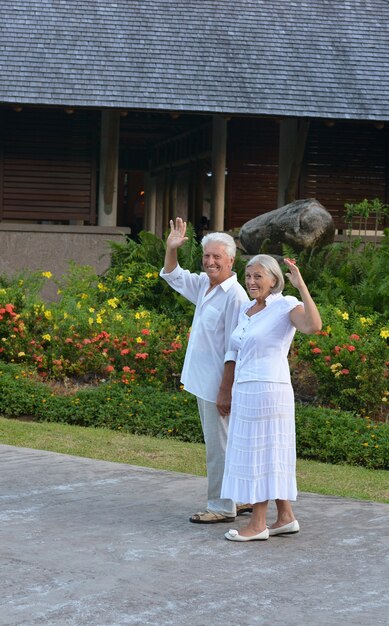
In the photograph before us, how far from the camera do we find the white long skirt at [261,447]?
6.18 meters

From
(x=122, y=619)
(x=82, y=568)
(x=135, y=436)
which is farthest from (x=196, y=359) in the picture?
(x=135, y=436)

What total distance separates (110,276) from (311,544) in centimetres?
994

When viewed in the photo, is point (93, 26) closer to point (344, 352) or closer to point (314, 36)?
point (314, 36)

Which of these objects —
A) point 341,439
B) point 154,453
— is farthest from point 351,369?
point 154,453

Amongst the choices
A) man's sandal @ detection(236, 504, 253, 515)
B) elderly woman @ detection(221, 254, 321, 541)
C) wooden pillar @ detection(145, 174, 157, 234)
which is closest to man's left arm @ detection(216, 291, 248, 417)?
elderly woman @ detection(221, 254, 321, 541)

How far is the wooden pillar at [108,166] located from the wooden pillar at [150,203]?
9739 millimetres

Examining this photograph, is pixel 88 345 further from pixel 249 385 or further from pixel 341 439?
pixel 249 385

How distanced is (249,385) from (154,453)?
2.81 metres

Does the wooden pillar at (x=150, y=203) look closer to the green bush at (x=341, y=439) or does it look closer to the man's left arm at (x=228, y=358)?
the green bush at (x=341, y=439)

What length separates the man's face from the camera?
6.57 meters

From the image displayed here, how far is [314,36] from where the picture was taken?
19.7 meters

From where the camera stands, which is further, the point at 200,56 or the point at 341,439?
the point at 200,56

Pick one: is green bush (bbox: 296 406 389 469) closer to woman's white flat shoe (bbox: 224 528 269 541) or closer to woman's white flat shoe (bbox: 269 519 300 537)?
woman's white flat shoe (bbox: 269 519 300 537)

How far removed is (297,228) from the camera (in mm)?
14711
